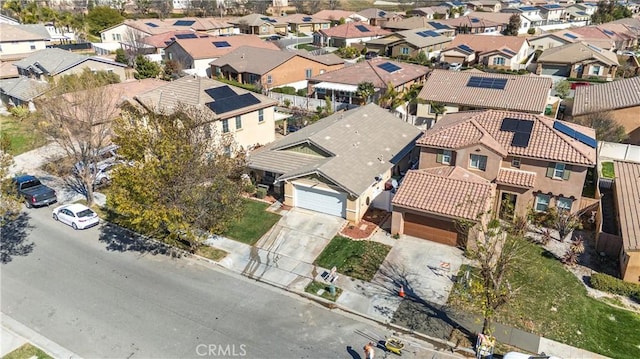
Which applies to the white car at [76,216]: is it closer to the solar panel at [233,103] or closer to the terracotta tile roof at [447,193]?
the solar panel at [233,103]

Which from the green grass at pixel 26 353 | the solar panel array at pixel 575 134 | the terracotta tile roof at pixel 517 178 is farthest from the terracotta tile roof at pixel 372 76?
the green grass at pixel 26 353

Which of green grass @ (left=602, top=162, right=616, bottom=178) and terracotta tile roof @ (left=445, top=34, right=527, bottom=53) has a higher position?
terracotta tile roof @ (left=445, top=34, right=527, bottom=53)

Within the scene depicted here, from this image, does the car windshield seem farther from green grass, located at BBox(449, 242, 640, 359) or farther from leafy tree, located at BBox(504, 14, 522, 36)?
leafy tree, located at BBox(504, 14, 522, 36)

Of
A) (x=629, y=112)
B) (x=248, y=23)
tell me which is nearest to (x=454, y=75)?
(x=629, y=112)

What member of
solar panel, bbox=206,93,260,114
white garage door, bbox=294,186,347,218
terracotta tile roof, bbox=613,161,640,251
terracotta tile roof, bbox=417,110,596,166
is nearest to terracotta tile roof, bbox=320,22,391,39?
solar panel, bbox=206,93,260,114

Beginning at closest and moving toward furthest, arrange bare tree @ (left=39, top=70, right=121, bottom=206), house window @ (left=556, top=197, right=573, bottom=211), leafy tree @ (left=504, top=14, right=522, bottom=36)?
1. house window @ (left=556, top=197, right=573, bottom=211)
2. bare tree @ (left=39, top=70, right=121, bottom=206)
3. leafy tree @ (left=504, top=14, right=522, bottom=36)

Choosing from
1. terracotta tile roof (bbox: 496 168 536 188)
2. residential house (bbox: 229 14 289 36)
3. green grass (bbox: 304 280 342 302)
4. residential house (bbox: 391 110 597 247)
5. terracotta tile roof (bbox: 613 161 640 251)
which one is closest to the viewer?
green grass (bbox: 304 280 342 302)

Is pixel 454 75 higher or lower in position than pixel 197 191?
higher

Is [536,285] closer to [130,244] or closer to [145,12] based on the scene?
[130,244]
